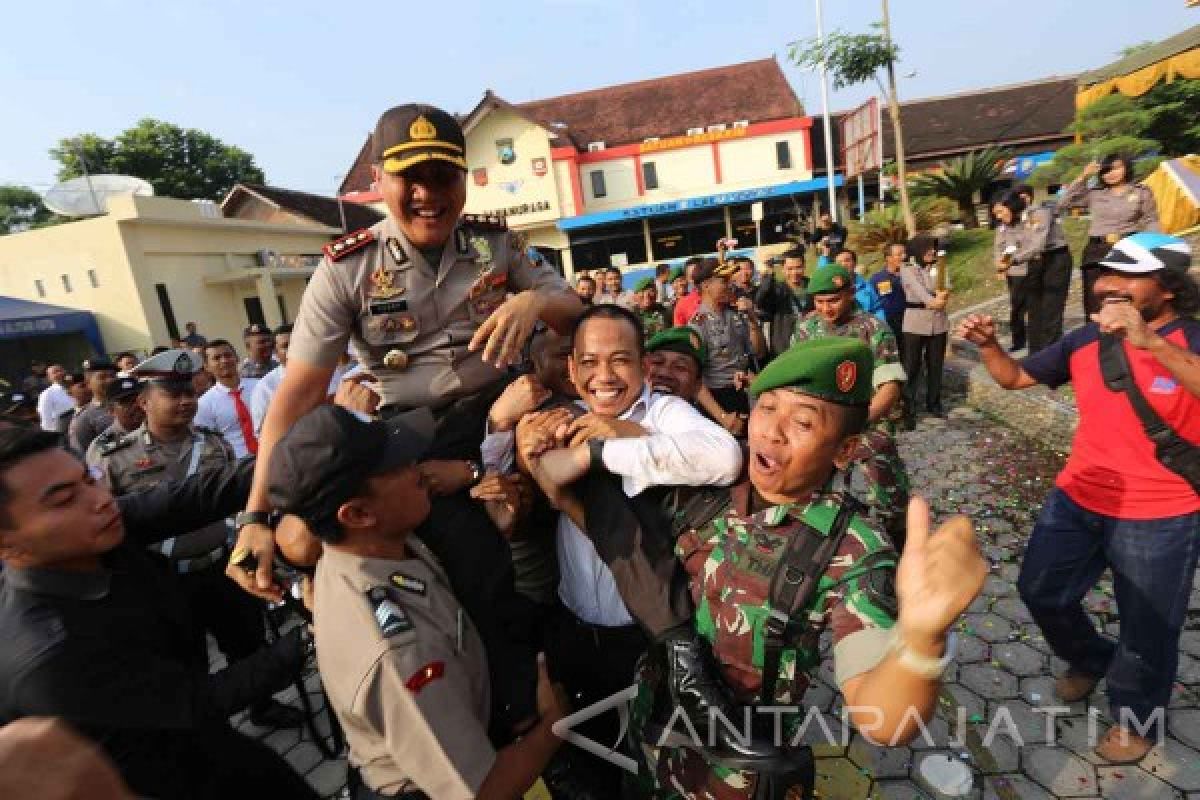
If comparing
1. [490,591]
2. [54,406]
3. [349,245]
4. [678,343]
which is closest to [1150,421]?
[678,343]

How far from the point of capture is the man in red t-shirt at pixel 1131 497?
7.52 ft

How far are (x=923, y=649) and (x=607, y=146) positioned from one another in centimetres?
3145

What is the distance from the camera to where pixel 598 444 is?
1644 mm

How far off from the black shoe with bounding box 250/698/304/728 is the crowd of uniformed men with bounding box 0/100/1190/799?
1797 millimetres

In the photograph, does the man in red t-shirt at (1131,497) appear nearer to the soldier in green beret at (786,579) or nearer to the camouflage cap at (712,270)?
the soldier in green beret at (786,579)

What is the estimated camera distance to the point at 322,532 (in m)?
1.52

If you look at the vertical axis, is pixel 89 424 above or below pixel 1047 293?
above

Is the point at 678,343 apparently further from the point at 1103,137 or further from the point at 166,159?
the point at 166,159

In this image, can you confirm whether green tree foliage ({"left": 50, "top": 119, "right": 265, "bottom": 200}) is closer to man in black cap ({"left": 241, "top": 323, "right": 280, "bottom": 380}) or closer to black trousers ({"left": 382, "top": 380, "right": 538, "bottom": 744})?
man in black cap ({"left": 241, "top": 323, "right": 280, "bottom": 380})

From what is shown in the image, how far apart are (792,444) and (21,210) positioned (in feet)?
166

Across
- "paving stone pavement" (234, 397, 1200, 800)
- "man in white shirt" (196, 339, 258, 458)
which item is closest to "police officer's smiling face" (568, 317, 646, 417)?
"paving stone pavement" (234, 397, 1200, 800)

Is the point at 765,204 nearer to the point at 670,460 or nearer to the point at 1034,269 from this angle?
the point at 1034,269

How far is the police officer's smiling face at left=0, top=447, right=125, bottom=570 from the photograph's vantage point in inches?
64.4

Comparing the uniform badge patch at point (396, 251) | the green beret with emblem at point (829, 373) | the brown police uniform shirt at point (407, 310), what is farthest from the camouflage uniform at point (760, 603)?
the uniform badge patch at point (396, 251)
